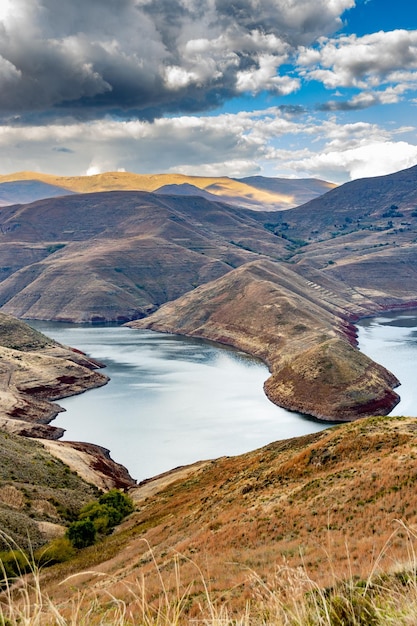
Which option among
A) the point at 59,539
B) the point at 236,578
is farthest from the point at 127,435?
the point at 236,578

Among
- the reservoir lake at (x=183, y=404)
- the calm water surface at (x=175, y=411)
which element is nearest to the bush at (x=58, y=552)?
the calm water surface at (x=175, y=411)

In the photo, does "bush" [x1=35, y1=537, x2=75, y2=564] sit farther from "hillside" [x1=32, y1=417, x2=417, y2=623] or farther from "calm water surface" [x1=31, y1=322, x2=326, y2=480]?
"calm water surface" [x1=31, y1=322, x2=326, y2=480]

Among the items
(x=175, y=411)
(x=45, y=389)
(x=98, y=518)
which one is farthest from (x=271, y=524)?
(x=45, y=389)

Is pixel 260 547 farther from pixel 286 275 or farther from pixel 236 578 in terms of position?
pixel 286 275

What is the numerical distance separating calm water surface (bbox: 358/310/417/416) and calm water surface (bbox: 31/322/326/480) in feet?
66.1

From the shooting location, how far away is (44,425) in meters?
71.8

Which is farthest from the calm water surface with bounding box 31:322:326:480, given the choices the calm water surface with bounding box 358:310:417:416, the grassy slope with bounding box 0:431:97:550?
the calm water surface with bounding box 358:310:417:416

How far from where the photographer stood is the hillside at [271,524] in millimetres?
16453

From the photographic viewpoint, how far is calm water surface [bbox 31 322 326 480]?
65312mm

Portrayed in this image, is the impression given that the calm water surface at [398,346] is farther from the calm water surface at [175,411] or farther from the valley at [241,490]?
the calm water surface at [175,411]

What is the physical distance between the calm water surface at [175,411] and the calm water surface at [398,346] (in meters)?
20.2

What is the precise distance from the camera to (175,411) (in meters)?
79.0

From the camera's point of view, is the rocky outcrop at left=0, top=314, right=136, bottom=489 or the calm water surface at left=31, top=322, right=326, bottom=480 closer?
the rocky outcrop at left=0, top=314, right=136, bottom=489

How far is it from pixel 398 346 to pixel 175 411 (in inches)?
2792
